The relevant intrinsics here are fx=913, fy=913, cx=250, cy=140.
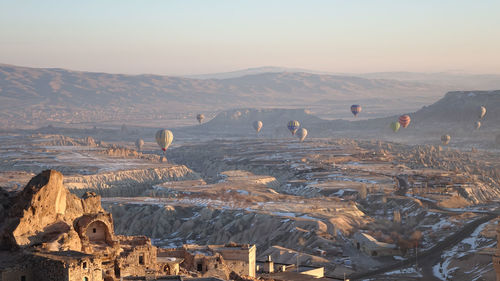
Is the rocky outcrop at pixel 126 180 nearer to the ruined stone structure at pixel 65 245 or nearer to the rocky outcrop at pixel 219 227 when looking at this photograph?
the rocky outcrop at pixel 219 227

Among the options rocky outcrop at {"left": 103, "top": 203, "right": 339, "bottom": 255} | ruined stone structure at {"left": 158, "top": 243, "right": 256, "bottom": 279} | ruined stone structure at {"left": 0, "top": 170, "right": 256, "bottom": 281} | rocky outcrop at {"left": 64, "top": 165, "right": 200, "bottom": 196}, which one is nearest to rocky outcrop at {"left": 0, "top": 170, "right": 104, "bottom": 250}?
ruined stone structure at {"left": 0, "top": 170, "right": 256, "bottom": 281}

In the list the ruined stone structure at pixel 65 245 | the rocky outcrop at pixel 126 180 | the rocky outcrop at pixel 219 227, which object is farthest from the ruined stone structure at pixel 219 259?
the rocky outcrop at pixel 126 180

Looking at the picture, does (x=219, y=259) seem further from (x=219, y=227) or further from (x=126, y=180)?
(x=126, y=180)

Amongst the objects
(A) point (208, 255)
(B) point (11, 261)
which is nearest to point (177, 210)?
(A) point (208, 255)

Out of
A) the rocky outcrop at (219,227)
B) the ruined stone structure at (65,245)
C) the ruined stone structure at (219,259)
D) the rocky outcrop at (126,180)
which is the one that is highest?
the ruined stone structure at (65,245)

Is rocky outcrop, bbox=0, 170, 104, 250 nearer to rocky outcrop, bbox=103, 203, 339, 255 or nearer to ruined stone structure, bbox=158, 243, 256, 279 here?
ruined stone structure, bbox=158, 243, 256, 279

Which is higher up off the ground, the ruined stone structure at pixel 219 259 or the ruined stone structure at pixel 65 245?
the ruined stone structure at pixel 65 245
